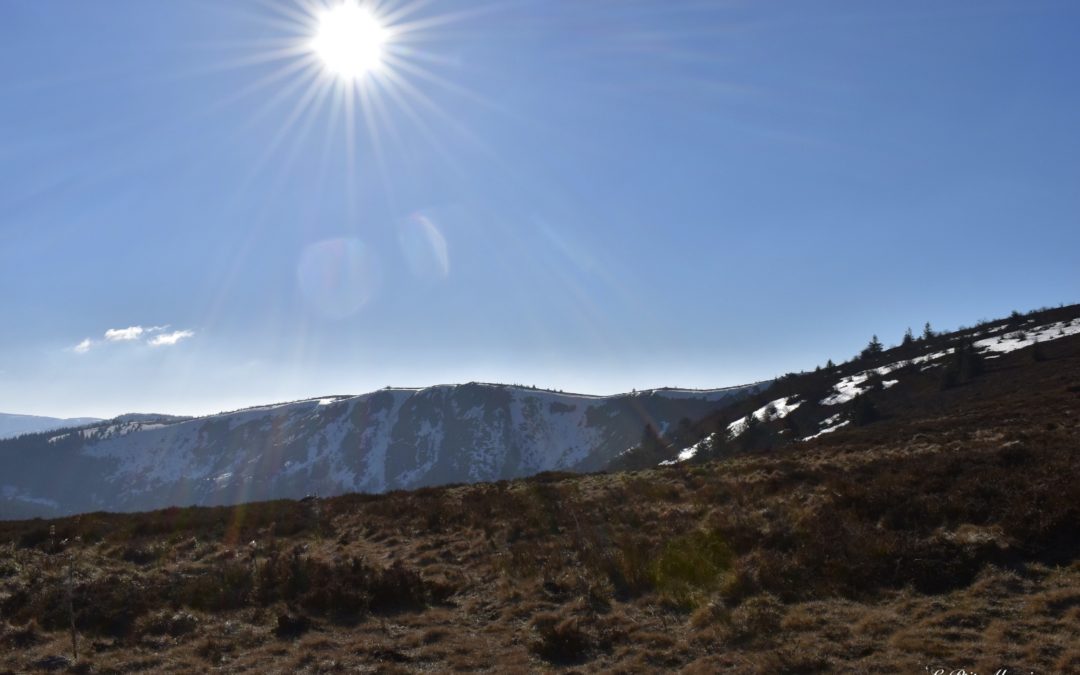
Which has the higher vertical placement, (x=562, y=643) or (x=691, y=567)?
(x=562, y=643)

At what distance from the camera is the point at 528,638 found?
32.9 ft

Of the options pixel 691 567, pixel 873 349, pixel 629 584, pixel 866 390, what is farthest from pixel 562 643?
pixel 873 349

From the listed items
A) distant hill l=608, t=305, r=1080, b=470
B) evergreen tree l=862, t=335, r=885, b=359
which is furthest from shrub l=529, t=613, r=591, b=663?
evergreen tree l=862, t=335, r=885, b=359

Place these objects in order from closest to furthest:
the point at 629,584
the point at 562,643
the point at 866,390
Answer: the point at 562,643, the point at 629,584, the point at 866,390

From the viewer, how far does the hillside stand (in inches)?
342

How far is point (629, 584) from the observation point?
40.7ft

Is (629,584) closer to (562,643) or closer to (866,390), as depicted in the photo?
(562,643)

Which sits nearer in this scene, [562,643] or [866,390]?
[562,643]

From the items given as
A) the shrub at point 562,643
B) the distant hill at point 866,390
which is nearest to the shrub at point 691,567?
the shrub at point 562,643

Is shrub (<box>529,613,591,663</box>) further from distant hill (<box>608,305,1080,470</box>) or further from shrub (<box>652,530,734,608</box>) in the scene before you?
distant hill (<box>608,305,1080,470</box>)

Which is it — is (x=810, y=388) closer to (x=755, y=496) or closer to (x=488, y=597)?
(x=755, y=496)

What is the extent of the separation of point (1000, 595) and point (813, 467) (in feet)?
52.6

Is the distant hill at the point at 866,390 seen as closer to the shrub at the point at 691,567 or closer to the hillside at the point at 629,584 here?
the hillside at the point at 629,584

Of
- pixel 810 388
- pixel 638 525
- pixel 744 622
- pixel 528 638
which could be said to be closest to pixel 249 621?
pixel 528 638
